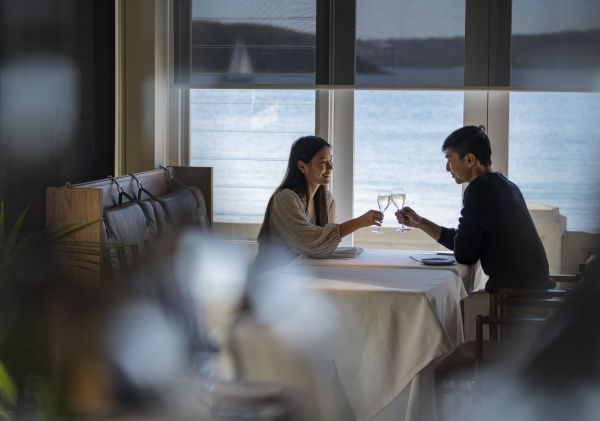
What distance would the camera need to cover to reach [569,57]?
346 cm

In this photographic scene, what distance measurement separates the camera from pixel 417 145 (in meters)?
3.62

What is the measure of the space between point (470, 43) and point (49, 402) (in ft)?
8.82

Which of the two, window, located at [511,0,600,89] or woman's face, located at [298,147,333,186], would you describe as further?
window, located at [511,0,600,89]

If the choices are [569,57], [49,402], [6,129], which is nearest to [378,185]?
[569,57]

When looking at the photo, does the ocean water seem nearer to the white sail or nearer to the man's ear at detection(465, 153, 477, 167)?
the white sail

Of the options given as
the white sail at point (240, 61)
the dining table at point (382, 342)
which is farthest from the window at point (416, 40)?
the dining table at point (382, 342)

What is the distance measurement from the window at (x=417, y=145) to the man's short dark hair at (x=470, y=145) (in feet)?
2.59

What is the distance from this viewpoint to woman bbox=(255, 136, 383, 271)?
2.82 m

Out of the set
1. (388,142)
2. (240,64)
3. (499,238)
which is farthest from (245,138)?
(499,238)

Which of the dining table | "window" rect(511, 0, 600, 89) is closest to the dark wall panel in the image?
the dining table

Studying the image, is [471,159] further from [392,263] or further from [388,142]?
[388,142]

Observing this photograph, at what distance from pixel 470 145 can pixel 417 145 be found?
858mm

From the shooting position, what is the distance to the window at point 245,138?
3.70 metres

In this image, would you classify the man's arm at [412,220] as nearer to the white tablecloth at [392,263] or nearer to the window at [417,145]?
the white tablecloth at [392,263]
